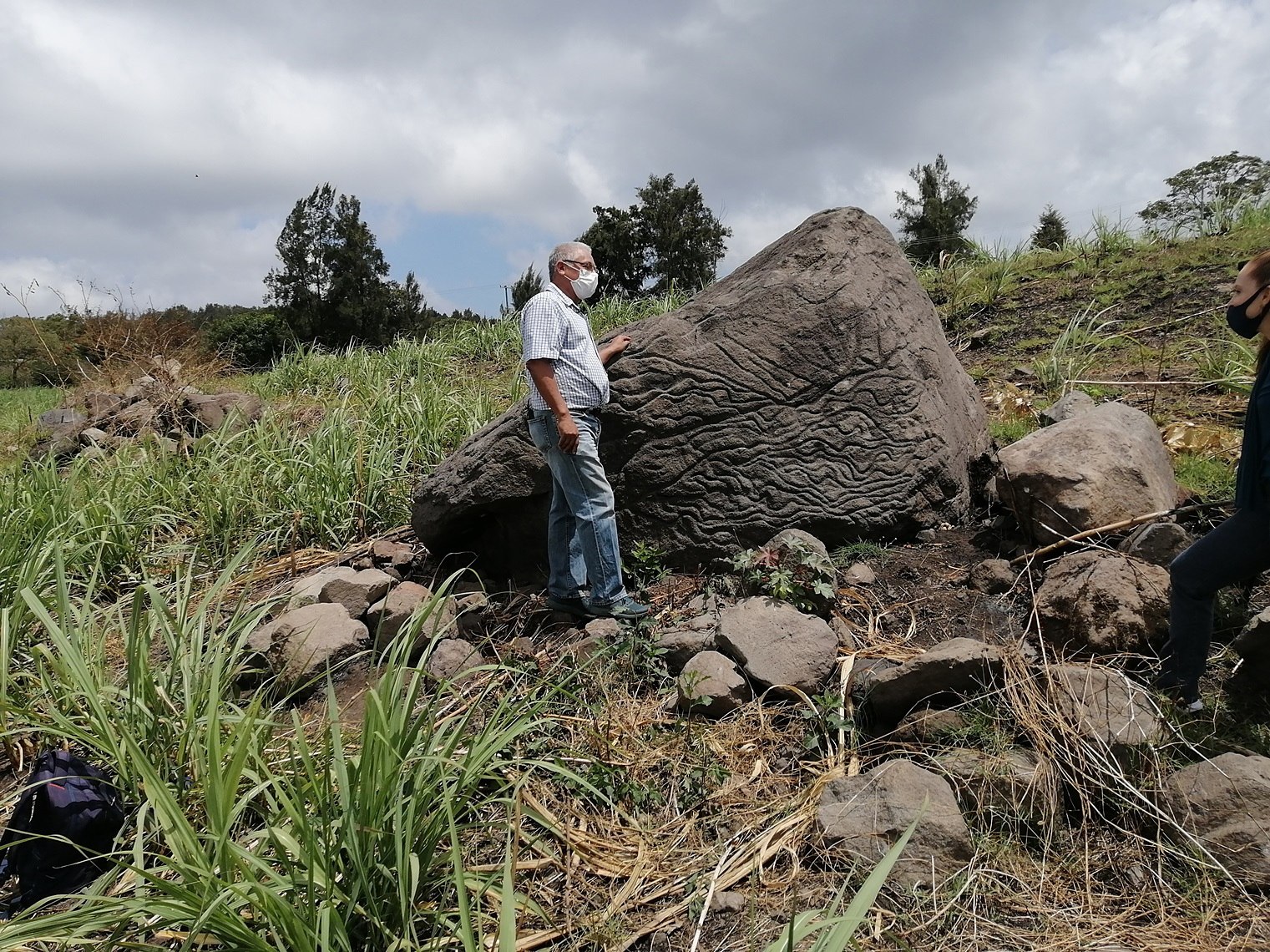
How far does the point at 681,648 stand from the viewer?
3.49 meters

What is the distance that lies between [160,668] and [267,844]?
52.5 inches

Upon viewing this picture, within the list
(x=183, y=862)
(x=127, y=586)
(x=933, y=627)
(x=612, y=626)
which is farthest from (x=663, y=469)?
(x=127, y=586)

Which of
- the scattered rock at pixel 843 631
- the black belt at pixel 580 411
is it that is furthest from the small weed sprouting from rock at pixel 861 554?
the black belt at pixel 580 411

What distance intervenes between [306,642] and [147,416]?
494 cm

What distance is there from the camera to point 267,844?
2.39m

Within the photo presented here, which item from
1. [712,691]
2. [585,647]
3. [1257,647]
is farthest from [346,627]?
[1257,647]

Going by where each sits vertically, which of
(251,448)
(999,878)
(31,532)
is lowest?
(999,878)

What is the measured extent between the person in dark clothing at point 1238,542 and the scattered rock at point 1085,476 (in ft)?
→ 2.82

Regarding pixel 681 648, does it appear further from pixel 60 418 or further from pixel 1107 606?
pixel 60 418

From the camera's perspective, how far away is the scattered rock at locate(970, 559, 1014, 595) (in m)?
3.63

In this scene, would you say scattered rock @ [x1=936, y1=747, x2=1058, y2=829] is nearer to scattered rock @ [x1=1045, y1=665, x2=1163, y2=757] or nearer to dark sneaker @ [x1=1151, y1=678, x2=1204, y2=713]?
scattered rock @ [x1=1045, y1=665, x2=1163, y2=757]

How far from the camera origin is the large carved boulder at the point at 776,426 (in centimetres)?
407

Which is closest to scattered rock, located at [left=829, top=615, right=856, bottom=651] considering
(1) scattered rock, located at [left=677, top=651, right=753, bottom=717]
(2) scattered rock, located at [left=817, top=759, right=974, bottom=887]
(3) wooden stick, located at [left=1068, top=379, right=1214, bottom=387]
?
(1) scattered rock, located at [left=677, top=651, right=753, bottom=717]

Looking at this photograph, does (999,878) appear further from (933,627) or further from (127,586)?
(127,586)
